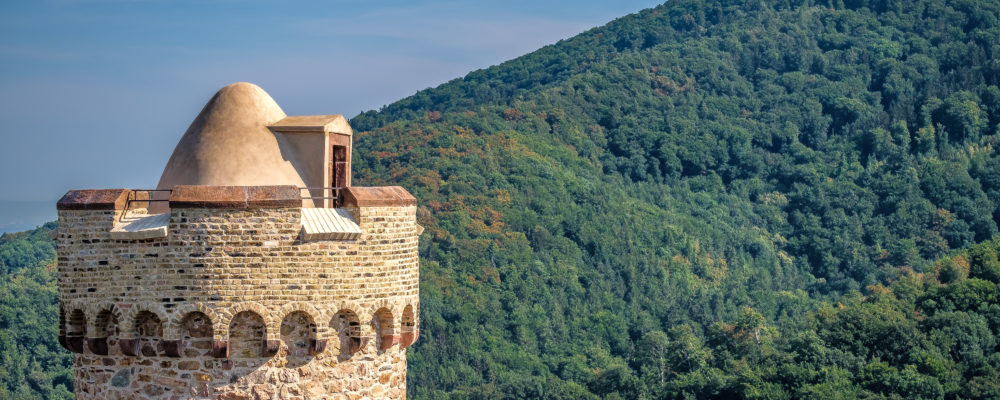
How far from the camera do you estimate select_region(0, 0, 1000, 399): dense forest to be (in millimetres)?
83556

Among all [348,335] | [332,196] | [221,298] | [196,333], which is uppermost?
[332,196]

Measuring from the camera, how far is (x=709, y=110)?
168125 millimetres

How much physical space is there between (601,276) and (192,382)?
359ft

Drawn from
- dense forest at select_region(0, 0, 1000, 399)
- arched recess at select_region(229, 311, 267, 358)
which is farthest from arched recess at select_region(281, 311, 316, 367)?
dense forest at select_region(0, 0, 1000, 399)

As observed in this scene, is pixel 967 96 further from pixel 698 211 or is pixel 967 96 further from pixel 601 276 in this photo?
pixel 601 276

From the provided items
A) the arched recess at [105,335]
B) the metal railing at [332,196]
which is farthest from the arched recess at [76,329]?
the metal railing at [332,196]

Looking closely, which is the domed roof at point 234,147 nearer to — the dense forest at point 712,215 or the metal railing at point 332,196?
the metal railing at point 332,196

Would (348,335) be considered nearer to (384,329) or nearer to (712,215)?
(384,329)

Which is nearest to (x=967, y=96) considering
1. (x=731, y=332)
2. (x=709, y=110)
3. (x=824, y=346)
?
(x=709, y=110)

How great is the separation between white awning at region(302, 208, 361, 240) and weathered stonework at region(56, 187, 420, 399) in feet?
0.20

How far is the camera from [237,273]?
11.4 metres

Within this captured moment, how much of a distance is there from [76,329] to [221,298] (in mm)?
1440

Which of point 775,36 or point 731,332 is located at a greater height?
point 775,36

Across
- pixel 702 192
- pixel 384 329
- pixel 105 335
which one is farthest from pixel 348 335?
pixel 702 192
